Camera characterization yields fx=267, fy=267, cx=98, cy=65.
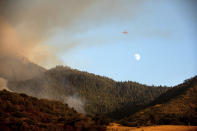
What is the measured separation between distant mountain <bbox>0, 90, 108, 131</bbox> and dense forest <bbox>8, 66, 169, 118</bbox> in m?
65.7

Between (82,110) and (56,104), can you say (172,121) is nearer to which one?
(56,104)

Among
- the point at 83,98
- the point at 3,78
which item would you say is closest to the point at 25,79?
the point at 3,78

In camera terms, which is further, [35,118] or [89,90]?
[89,90]

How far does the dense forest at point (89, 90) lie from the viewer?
493 feet

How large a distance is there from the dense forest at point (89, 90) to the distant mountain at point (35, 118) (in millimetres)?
65682

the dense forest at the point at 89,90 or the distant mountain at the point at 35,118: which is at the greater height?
the dense forest at the point at 89,90

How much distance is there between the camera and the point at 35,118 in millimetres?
57438

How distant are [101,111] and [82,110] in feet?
31.1

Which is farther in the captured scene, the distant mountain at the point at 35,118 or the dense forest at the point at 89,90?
the dense forest at the point at 89,90

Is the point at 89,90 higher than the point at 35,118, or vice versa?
the point at 89,90

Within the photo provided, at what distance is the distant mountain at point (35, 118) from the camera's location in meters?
46.8

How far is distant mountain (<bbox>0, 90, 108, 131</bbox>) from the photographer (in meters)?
46.8

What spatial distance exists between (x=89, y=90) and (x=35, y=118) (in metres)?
110

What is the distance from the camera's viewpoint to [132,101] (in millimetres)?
154750
